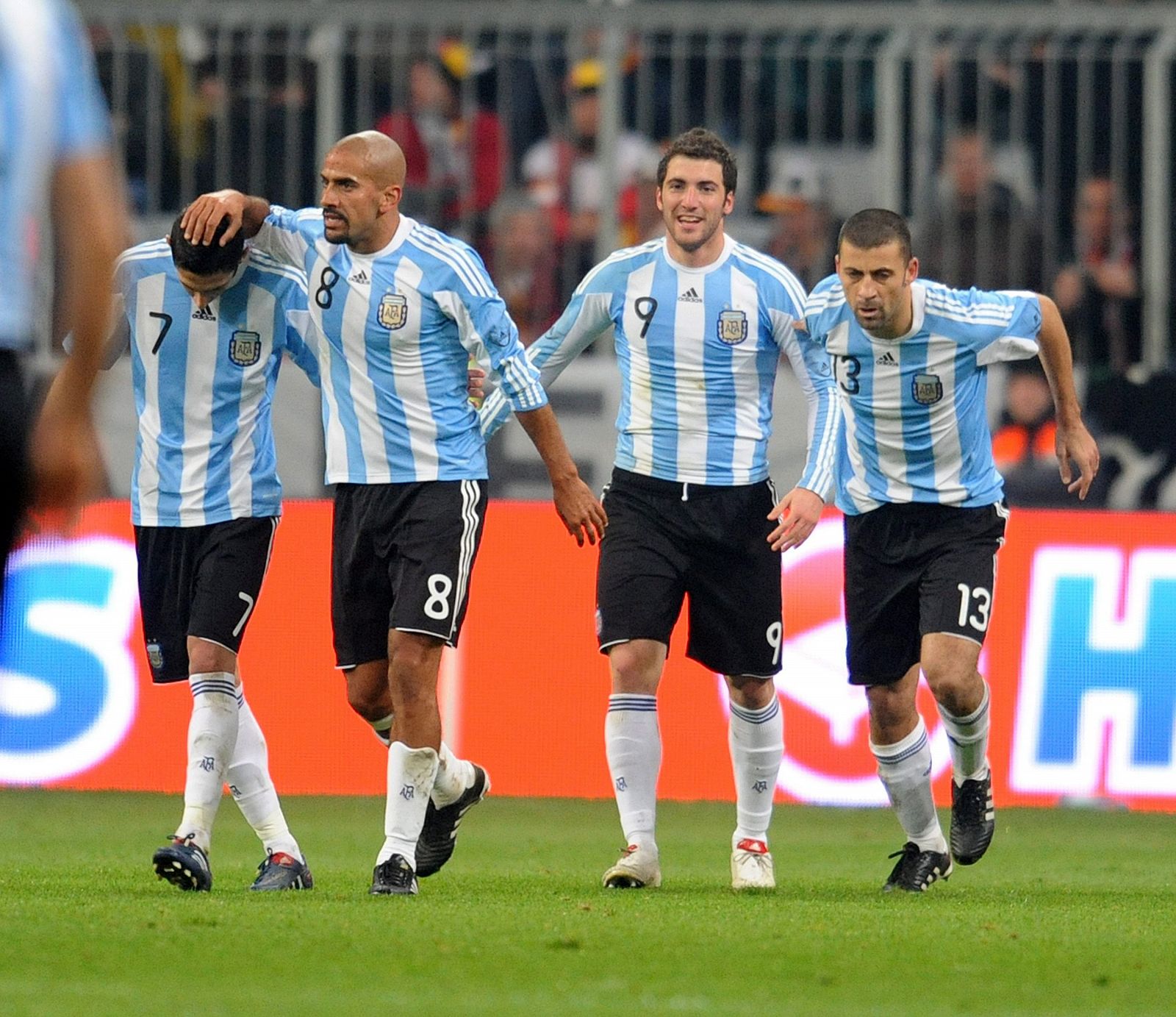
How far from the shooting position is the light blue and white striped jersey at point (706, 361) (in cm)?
777

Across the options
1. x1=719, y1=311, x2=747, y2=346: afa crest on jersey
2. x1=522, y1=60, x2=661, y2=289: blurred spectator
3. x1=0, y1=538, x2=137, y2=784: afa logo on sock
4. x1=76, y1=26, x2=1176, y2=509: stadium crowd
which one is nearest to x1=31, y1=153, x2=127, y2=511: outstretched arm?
x1=719, y1=311, x2=747, y2=346: afa crest on jersey

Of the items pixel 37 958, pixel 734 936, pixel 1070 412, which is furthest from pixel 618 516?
pixel 37 958

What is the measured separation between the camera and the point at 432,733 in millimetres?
7086

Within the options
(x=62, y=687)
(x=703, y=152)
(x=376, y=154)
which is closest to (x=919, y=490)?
(x=703, y=152)

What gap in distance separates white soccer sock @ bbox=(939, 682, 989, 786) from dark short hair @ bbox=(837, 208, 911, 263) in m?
1.49

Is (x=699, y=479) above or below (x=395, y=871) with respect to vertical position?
above

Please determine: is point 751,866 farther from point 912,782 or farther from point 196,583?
point 196,583

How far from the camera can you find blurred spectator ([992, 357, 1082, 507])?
1205cm

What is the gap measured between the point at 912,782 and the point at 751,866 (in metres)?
0.61

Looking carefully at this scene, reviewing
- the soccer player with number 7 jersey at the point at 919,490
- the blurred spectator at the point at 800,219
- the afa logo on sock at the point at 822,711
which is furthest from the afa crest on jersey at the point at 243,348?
the blurred spectator at the point at 800,219

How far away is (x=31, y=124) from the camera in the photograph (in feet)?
11.9

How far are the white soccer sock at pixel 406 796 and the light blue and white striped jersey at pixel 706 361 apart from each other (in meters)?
1.24

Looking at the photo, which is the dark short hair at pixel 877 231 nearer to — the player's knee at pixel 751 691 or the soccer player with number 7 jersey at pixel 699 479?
the soccer player with number 7 jersey at pixel 699 479

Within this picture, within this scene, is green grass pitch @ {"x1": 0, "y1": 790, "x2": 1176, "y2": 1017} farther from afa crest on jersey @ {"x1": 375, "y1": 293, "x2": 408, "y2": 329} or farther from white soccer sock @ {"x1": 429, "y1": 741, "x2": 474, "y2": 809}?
afa crest on jersey @ {"x1": 375, "y1": 293, "x2": 408, "y2": 329}
